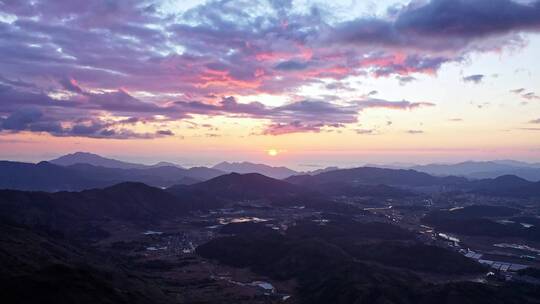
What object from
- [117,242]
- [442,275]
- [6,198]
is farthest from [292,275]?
[6,198]

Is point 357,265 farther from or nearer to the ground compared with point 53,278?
nearer to the ground

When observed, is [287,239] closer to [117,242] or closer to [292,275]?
[292,275]

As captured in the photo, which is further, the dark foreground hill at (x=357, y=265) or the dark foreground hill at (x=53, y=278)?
the dark foreground hill at (x=357, y=265)

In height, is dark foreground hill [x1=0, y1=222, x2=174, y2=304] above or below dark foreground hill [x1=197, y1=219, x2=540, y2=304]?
above

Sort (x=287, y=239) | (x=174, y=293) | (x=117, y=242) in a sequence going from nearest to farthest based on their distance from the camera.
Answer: (x=174, y=293)
(x=287, y=239)
(x=117, y=242)

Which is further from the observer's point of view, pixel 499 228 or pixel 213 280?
pixel 499 228

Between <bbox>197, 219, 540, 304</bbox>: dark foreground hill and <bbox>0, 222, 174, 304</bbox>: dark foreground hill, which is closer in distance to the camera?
<bbox>0, 222, 174, 304</bbox>: dark foreground hill

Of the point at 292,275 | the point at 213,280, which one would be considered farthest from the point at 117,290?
the point at 292,275

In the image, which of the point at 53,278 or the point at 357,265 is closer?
the point at 53,278

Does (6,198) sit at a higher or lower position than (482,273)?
higher

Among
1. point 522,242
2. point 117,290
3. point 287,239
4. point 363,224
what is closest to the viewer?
point 117,290

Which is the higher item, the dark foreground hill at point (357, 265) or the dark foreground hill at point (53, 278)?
the dark foreground hill at point (53, 278)
